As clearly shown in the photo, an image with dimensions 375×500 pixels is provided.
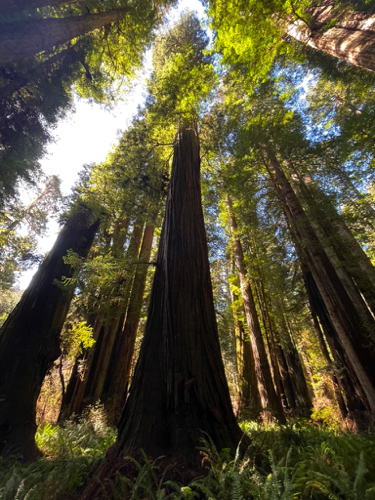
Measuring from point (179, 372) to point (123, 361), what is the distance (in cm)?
496

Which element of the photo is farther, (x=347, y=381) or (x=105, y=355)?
(x=105, y=355)

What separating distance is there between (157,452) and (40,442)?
3268mm

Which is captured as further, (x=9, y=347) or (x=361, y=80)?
(x=361, y=80)

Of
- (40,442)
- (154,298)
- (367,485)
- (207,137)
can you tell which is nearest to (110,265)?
(154,298)

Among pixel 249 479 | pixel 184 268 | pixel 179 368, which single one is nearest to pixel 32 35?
pixel 184 268

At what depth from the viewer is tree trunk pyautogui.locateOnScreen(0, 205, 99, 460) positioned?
3.35m

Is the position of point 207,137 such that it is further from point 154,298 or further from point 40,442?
point 40,442

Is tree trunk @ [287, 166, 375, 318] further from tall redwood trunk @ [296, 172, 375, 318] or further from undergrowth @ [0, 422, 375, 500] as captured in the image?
undergrowth @ [0, 422, 375, 500]

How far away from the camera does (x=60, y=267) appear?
16.3ft

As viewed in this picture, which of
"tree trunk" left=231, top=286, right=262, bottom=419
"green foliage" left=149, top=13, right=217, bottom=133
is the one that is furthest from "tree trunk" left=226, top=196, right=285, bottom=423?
"green foliage" left=149, top=13, right=217, bottom=133

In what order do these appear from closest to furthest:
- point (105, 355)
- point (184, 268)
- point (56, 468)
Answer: point (56, 468)
point (184, 268)
point (105, 355)

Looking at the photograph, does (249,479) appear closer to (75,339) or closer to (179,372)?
(179,372)

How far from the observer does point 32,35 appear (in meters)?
4.37

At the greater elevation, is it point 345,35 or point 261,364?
point 345,35
